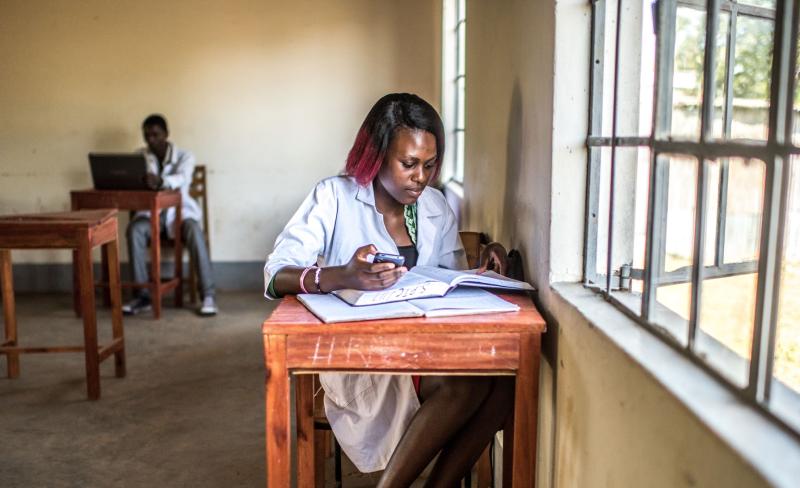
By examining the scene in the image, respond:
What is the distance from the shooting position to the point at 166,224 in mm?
5148

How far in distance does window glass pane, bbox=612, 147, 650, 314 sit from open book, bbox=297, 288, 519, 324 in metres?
0.23

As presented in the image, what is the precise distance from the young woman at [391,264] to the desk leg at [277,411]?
24 cm

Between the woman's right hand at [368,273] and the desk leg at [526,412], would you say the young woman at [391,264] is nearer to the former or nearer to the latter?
the woman's right hand at [368,273]

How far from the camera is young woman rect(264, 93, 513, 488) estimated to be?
5.50 ft

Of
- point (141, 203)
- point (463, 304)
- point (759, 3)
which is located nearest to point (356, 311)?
point (463, 304)

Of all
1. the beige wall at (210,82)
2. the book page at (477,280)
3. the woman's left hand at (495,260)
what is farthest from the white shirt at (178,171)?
the book page at (477,280)

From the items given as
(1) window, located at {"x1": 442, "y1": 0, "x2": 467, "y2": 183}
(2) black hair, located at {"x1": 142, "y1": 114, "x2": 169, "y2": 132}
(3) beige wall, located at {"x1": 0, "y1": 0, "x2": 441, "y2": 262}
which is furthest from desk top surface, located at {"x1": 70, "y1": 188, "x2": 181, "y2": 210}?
(1) window, located at {"x1": 442, "y1": 0, "x2": 467, "y2": 183}

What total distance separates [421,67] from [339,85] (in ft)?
2.01

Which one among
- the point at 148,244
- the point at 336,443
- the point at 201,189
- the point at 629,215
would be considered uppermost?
the point at 629,215

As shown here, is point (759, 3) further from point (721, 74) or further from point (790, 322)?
point (790, 322)

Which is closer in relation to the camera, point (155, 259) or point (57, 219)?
point (57, 219)

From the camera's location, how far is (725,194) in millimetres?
1173

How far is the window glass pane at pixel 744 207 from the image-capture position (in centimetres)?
99

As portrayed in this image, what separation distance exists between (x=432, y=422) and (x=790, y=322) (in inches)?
33.9
